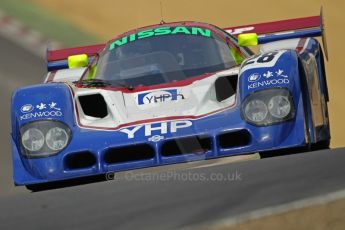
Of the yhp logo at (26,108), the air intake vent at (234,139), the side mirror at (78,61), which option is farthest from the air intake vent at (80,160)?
the side mirror at (78,61)

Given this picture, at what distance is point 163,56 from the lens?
724 cm

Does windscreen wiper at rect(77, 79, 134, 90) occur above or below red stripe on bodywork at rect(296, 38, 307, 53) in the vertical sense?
below

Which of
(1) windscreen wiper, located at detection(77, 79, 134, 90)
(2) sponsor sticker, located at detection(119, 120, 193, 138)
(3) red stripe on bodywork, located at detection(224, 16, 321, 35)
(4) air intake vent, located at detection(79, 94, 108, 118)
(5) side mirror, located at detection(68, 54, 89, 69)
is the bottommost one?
(2) sponsor sticker, located at detection(119, 120, 193, 138)

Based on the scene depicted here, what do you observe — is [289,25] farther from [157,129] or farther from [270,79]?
[157,129]

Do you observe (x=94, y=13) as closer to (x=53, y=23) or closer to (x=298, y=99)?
(x=53, y=23)

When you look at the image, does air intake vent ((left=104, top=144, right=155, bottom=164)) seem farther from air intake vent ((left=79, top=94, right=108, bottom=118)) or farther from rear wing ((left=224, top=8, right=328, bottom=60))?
rear wing ((left=224, top=8, right=328, bottom=60))

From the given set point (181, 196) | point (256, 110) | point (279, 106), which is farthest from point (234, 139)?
point (181, 196)

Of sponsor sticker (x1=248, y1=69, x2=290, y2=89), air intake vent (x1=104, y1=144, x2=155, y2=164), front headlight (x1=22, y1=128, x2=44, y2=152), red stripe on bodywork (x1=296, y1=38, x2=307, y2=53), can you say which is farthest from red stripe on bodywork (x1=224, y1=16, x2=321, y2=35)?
front headlight (x1=22, y1=128, x2=44, y2=152)

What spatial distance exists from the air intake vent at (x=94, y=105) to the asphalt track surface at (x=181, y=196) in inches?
52.9

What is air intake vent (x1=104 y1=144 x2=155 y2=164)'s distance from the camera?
5754 millimetres

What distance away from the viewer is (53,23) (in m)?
15.7

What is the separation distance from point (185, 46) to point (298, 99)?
1749 millimetres

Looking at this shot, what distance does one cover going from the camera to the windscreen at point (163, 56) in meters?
7.03

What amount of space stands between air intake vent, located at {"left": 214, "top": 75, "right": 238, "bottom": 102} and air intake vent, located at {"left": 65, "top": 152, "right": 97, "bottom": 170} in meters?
0.95
